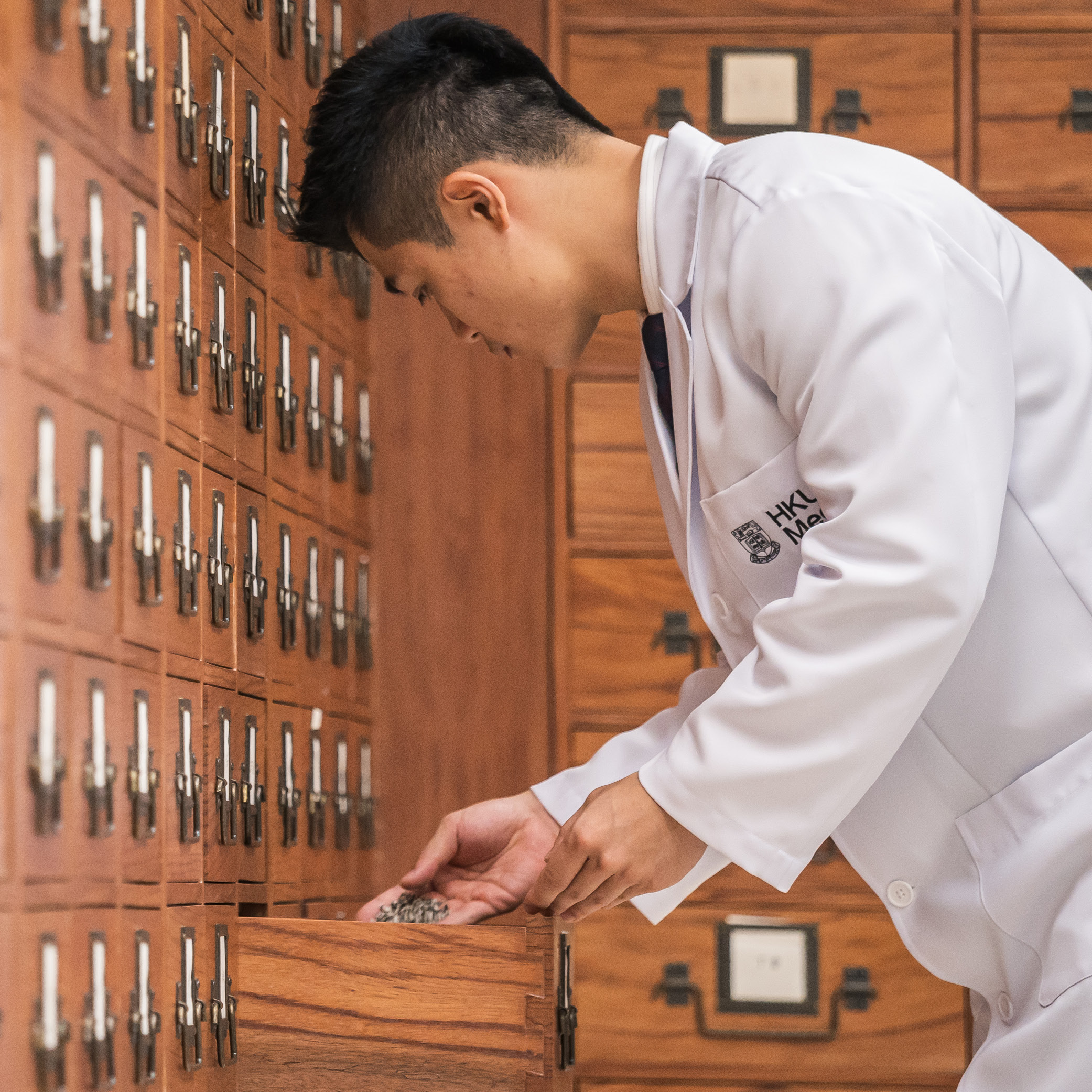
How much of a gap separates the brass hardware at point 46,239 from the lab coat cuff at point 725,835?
1.74 feet

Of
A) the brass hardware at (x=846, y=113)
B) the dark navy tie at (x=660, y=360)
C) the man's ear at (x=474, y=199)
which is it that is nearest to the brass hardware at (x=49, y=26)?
the man's ear at (x=474, y=199)

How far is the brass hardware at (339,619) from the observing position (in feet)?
5.67

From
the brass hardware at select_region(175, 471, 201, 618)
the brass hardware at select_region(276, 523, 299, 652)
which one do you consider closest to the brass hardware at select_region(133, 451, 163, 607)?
the brass hardware at select_region(175, 471, 201, 618)

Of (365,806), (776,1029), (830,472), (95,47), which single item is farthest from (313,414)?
(776,1029)

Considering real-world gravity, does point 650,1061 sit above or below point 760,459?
below

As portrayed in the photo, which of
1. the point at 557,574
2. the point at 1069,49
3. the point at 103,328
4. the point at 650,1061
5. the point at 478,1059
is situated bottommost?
the point at 650,1061

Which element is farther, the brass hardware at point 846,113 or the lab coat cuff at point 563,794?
the brass hardware at point 846,113

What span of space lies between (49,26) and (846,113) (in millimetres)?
1203

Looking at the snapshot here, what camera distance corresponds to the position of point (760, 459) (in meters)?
1.00

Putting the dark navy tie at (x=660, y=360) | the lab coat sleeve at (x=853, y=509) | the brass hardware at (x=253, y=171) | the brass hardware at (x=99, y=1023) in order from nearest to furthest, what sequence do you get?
the lab coat sleeve at (x=853, y=509) < the brass hardware at (x=99, y=1023) < the dark navy tie at (x=660, y=360) < the brass hardware at (x=253, y=171)

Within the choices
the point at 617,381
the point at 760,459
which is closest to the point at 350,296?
the point at 617,381

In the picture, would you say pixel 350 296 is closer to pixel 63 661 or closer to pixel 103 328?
pixel 103 328

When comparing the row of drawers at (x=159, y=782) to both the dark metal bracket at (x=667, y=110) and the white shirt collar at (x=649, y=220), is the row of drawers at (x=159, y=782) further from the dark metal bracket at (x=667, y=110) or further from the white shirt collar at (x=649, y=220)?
the dark metal bracket at (x=667, y=110)

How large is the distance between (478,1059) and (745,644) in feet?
1.27
